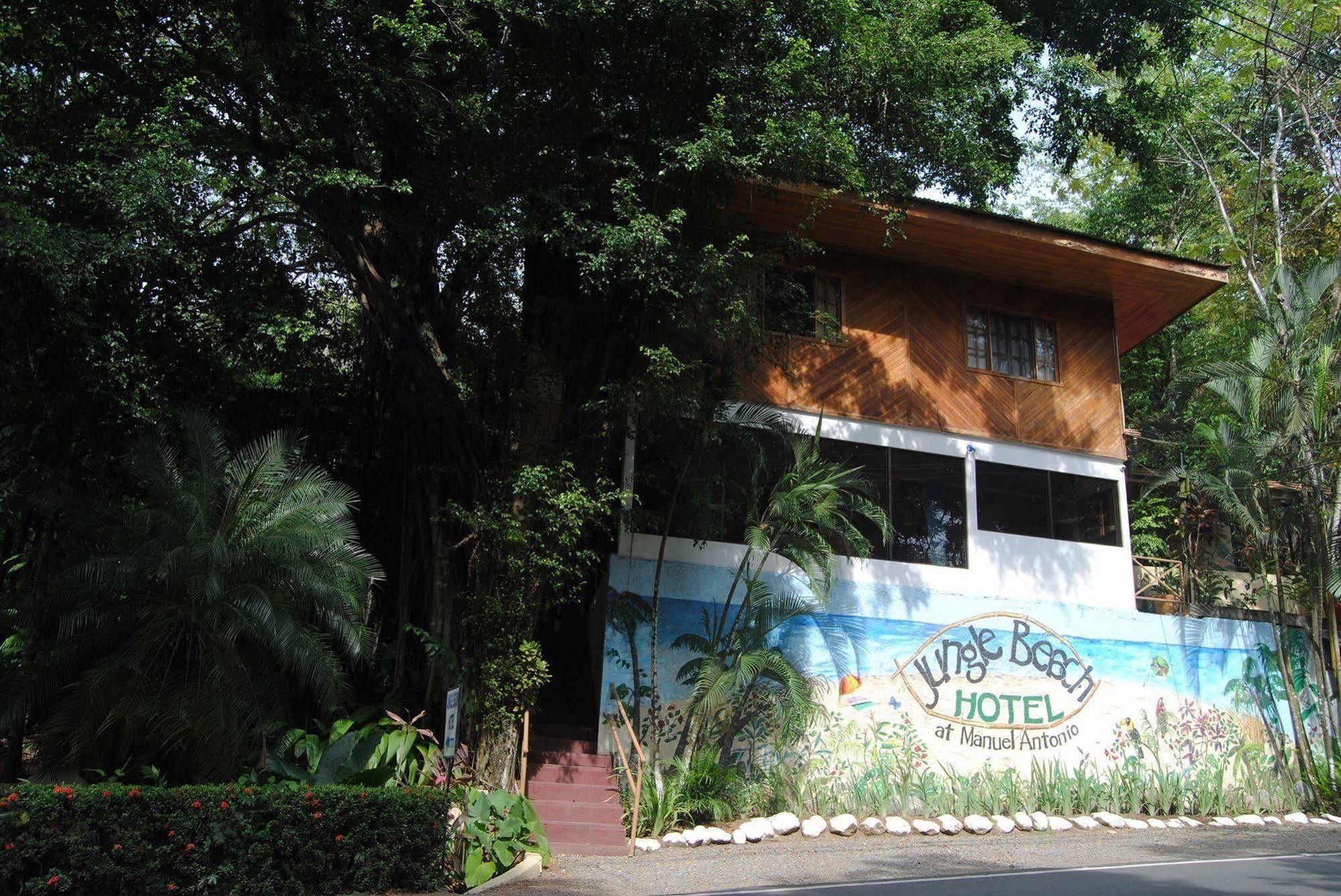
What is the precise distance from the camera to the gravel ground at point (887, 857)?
9.79 metres

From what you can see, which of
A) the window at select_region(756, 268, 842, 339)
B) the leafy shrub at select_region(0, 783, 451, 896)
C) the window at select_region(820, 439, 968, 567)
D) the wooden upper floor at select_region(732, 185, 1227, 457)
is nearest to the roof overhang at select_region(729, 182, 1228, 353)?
the wooden upper floor at select_region(732, 185, 1227, 457)

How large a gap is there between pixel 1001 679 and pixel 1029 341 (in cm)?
558

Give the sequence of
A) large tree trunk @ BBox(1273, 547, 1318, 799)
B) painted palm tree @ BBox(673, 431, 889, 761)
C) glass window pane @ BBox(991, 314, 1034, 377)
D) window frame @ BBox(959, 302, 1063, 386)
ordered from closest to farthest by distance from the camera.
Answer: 1. painted palm tree @ BBox(673, 431, 889, 761)
2. large tree trunk @ BBox(1273, 547, 1318, 799)
3. window frame @ BBox(959, 302, 1063, 386)
4. glass window pane @ BBox(991, 314, 1034, 377)

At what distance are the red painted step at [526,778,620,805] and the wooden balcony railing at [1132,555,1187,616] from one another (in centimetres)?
936

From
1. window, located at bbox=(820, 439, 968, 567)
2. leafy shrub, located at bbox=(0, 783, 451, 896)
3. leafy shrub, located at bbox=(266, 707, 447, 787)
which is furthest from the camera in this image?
window, located at bbox=(820, 439, 968, 567)

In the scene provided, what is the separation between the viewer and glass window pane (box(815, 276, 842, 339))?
15547 mm

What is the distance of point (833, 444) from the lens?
50.0 feet

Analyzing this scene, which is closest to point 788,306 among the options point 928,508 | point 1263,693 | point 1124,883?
point 928,508

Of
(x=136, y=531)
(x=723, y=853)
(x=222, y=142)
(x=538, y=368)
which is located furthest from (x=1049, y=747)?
(x=222, y=142)

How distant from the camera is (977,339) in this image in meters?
16.6

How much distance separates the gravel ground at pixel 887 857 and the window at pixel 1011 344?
706 centimetres

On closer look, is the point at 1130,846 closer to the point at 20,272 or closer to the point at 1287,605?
the point at 1287,605

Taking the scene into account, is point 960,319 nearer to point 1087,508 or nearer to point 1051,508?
point 1051,508

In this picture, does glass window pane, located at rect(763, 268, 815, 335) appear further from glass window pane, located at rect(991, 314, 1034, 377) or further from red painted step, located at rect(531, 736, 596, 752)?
red painted step, located at rect(531, 736, 596, 752)
